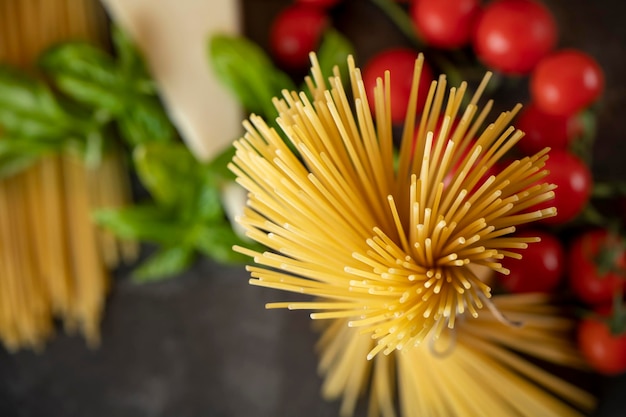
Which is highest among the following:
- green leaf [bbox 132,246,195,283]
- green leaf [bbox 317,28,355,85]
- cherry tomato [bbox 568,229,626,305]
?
green leaf [bbox 317,28,355,85]

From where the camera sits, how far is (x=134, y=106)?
86 cm

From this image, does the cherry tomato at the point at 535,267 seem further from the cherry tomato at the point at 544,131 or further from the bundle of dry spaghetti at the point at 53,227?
the bundle of dry spaghetti at the point at 53,227

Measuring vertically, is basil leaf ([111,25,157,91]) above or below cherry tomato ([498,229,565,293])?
above

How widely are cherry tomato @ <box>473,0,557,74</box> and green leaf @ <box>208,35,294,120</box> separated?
253mm

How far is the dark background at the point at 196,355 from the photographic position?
91cm

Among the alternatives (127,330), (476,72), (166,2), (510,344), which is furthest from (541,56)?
(127,330)

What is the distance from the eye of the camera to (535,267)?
0.78m

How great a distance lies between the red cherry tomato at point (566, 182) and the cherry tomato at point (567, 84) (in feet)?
0.19

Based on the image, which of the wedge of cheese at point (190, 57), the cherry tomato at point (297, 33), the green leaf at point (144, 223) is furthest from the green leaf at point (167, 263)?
the cherry tomato at point (297, 33)

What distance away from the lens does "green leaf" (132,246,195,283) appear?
0.90m

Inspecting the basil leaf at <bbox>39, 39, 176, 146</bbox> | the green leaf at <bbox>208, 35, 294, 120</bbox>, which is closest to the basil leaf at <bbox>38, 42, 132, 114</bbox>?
the basil leaf at <bbox>39, 39, 176, 146</bbox>

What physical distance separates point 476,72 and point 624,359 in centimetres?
40

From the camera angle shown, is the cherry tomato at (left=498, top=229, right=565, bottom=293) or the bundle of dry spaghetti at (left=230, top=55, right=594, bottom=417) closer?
the bundle of dry spaghetti at (left=230, top=55, right=594, bottom=417)

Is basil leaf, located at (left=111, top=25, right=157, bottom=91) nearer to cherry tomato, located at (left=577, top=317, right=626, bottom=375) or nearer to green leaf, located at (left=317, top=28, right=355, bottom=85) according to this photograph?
green leaf, located at (left=317, top=28, right=355, bottom=85)
